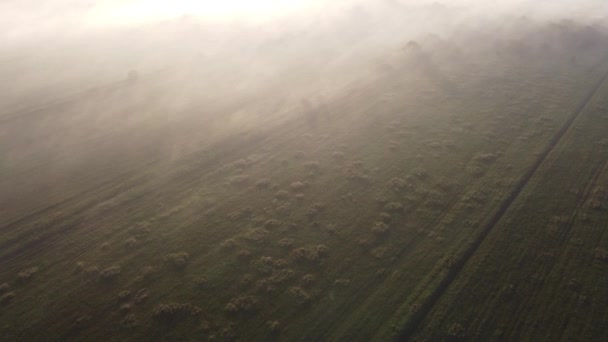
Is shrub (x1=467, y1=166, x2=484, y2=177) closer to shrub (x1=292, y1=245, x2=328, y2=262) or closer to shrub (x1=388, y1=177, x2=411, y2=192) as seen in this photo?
shrub (x1=388, y1=177, x2=411, y2=192)

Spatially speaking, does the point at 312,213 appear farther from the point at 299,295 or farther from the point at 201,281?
the point at 201,281

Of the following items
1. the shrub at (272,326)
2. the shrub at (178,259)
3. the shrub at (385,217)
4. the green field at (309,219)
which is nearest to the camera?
the shrub at (272,326)

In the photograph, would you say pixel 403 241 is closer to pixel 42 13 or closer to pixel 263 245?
pixel 263 245

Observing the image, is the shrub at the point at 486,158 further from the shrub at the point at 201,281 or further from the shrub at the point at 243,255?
the shrub at the point at 201,281

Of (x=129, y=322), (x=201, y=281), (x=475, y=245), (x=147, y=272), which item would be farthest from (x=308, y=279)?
(x=475, y=245)

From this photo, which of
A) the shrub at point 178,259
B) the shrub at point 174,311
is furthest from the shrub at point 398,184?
the shrub at point 174,311
